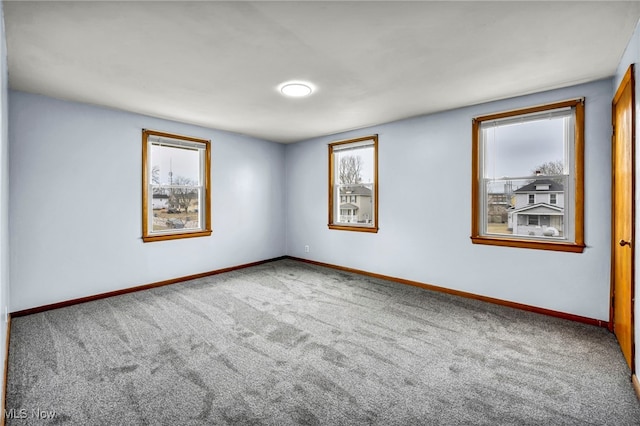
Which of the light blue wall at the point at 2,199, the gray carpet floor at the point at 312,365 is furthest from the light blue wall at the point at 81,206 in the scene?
the light blue wall at the point at 2,199

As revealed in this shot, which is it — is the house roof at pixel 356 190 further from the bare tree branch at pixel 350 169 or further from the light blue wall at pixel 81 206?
the light blue wall at pixel 81 206

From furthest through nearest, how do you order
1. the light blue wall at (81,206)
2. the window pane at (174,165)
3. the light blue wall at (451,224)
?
the window pane at (174,165) < the light blue wall at (81,206) < the light blue wall at (451,224)

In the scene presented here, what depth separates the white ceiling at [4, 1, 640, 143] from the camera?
196 cm

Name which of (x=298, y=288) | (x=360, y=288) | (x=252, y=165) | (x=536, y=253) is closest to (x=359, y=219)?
(x=360, y=288)

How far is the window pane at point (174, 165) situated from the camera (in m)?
4.51

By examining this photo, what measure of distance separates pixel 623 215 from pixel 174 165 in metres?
5.32

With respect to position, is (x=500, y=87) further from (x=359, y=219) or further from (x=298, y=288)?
(x=298, y=288)

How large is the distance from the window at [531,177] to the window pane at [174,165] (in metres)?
4.15

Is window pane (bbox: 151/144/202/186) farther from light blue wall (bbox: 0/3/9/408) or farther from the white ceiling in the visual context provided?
light blue wall (bbox: 0/3/9/408)

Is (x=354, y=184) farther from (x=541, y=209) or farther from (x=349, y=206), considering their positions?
(x=541, y=209)

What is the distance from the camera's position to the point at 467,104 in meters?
3.81

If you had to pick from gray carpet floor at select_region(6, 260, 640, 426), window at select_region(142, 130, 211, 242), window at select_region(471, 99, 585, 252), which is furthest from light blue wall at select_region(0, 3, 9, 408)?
window at select_region(471, 99, 585, 252)

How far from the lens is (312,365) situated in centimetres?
235

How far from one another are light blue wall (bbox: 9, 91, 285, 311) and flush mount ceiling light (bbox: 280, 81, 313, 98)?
2174 millimetres
